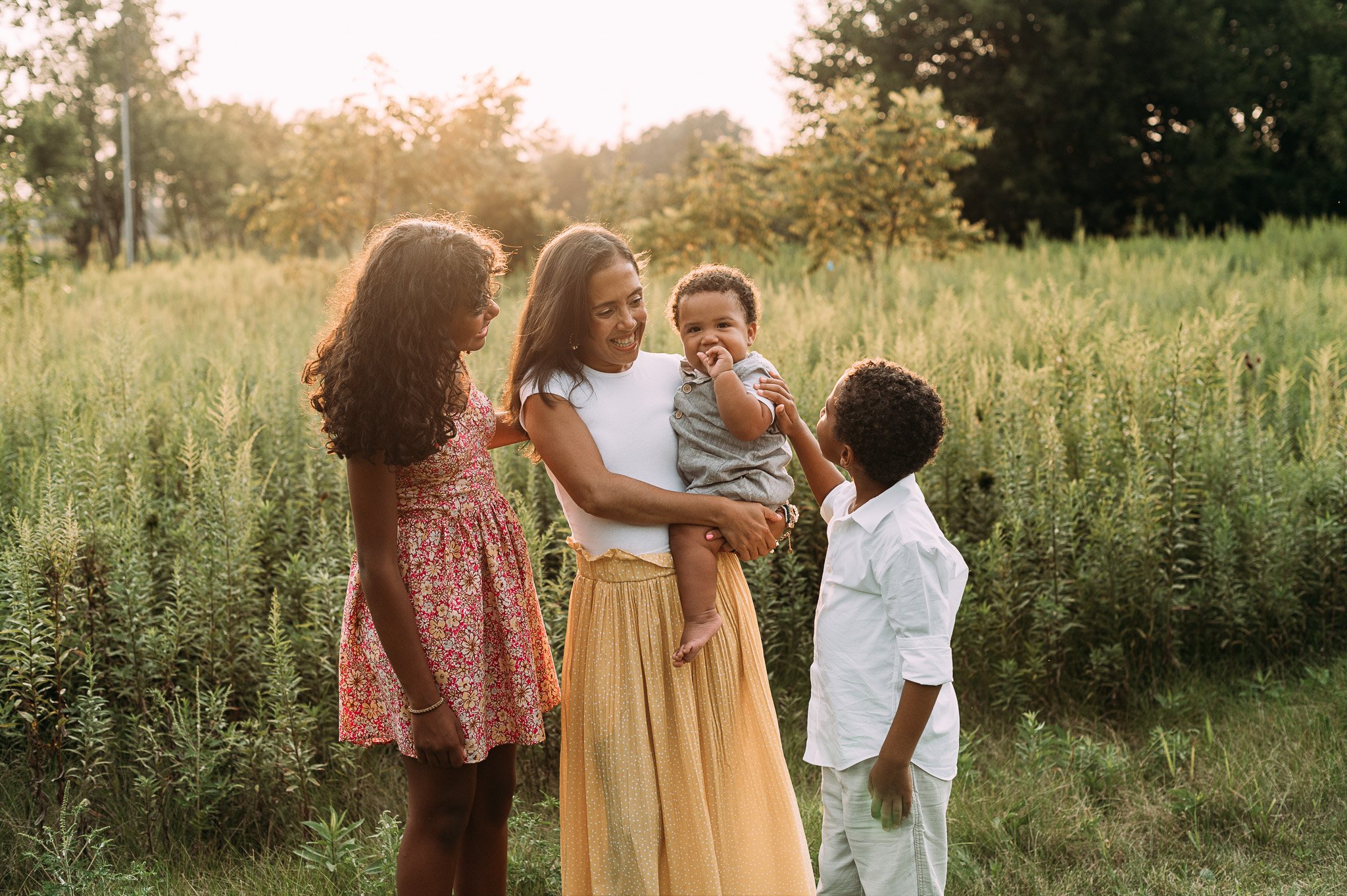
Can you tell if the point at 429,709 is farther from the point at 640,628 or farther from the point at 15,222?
the point at 15,222

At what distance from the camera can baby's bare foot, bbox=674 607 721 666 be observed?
6.81 feet

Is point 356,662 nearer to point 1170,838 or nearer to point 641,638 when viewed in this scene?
point 641,638

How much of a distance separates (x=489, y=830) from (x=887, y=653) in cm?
109

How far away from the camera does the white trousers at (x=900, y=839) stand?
202 centimetres

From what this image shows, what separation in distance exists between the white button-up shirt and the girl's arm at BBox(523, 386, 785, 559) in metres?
0.24

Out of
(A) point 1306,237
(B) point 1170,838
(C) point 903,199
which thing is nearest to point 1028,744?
(B) point 1170,838

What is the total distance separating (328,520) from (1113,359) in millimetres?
3917

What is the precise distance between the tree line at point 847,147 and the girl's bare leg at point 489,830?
8.38m

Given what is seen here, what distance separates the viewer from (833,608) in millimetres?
2150

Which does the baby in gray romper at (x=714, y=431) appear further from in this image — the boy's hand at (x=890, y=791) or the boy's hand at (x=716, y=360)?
the boy's hand at (x=890, y=791)

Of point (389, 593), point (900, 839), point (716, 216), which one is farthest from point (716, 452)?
point (716, 216)

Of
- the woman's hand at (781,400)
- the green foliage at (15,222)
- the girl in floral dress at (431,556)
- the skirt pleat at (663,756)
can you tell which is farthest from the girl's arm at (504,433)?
the green foliage at (15,222)

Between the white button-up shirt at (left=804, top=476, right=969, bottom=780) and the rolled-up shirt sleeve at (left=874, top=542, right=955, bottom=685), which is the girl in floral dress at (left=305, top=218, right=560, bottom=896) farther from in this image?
the rolled-up shirt sleeve at (left=874, top=542, right=955, bottom=685)

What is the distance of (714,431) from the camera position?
2207 millimetres
